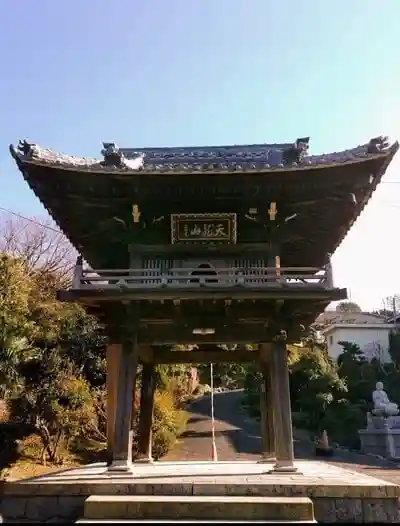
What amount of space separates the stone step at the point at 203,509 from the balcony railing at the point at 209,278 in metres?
3.91

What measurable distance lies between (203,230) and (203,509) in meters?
5.76

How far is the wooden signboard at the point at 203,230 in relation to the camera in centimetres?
1078

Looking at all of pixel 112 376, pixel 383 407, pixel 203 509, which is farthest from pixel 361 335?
pixel 203 509

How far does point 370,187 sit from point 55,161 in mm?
6936

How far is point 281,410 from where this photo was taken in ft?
32.0

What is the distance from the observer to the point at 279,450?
9602 millimetres

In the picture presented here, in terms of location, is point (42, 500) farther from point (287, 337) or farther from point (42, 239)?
point (42, 239)

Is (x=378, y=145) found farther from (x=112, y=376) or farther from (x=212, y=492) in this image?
(x=112, y=376)

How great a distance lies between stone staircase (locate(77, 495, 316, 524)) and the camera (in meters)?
7.85

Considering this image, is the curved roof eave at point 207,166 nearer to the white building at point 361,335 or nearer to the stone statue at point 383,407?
the stone statue at point 383,407

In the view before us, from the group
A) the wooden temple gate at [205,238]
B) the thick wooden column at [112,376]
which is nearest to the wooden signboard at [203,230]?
the wooden temple gate at [205,238]

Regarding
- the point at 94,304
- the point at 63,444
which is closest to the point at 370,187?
the point at 94,304

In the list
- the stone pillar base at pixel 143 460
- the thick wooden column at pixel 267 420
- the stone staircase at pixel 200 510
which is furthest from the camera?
the thick wooden column at pixel 267 420

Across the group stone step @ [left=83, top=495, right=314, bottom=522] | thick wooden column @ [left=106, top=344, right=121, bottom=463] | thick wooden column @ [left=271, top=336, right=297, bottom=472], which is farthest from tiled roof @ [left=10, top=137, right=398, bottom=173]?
stone step @ [left=83, top=495, right=314, bottom=522]
